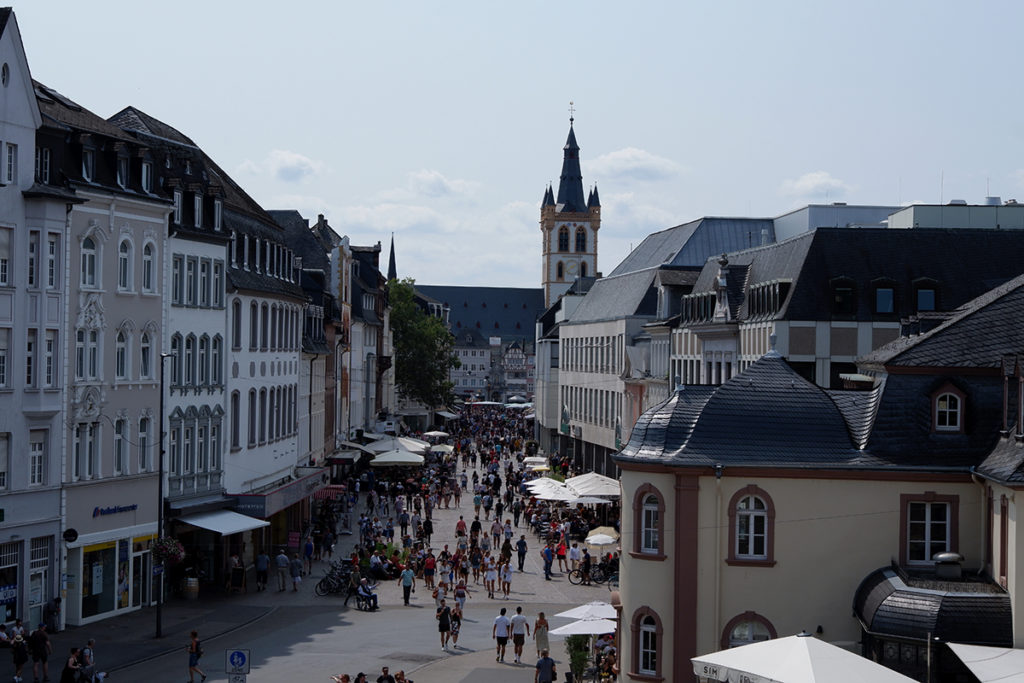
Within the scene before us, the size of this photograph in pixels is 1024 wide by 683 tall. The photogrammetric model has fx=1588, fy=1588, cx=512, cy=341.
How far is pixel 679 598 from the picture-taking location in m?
30.5

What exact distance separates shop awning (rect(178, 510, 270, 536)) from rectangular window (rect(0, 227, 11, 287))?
10.3 m

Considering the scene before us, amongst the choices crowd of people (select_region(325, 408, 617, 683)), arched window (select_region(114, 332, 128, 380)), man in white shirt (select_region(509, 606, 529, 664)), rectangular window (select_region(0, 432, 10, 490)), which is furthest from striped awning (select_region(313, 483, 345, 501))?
man in white shirt (select_region(509, 606, 529, 664))

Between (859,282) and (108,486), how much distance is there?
2523 centimetres

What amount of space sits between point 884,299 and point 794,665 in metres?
29.9

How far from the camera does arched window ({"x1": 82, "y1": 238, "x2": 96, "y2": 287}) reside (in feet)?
135

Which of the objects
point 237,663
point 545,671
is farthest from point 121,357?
point 237,663

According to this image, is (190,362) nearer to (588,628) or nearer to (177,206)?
(177,206)

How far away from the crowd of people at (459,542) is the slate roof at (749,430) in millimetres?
5396

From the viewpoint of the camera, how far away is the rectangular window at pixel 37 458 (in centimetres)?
3900

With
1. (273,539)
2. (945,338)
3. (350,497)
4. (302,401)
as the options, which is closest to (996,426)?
(945,338)

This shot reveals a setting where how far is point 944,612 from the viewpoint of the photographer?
27438 millimetres

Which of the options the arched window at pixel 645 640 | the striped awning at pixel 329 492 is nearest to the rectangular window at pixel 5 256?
the arched window at pixel 645 640

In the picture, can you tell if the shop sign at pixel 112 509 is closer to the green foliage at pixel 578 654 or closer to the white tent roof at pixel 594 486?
the green foliage at pixel 578 654

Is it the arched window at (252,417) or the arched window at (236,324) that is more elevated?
the arched window at (236,324)
